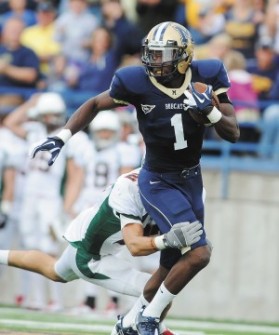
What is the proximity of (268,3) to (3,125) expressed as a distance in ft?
10.7

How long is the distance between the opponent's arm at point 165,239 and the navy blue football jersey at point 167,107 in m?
0.48

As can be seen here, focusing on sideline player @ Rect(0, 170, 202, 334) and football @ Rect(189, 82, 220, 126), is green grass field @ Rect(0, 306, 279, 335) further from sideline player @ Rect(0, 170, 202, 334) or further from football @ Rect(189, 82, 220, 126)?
football @ Rect(189, 82, 220, 126)

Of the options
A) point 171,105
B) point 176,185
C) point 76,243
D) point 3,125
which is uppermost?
point 171,105

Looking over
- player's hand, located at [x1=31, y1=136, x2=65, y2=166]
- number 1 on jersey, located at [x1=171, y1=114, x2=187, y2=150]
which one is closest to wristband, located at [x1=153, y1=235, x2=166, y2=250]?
number 1 on jersey, located at [x1=171, y1=114, x2=187, y2=150]

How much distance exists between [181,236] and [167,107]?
0.87m

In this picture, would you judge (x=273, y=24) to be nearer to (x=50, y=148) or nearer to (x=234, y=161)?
(x=234, y=161)

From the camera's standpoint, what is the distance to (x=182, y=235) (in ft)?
26.3

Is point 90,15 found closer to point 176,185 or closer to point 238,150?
point 238,150

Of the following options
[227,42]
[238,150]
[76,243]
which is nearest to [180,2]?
[227,42]

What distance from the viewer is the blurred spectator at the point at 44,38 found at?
14789 mm

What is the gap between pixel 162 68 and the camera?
323 inches

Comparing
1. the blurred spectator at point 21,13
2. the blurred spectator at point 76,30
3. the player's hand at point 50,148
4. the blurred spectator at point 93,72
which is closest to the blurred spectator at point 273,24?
the blurred spectator at point 93,72

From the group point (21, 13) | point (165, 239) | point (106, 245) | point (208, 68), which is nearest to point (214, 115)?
point (208, 68)

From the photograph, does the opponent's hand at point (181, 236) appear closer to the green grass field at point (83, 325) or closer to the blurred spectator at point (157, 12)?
the green grass field at point (83, 325)
